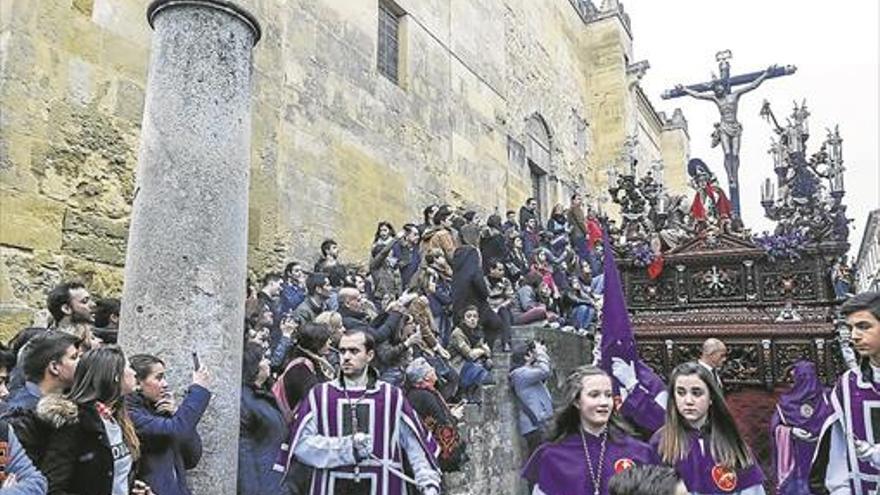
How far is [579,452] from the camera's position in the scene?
333 centimetres

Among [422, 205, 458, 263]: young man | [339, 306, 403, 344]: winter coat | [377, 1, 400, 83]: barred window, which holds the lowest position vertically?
[339, 306, 403, 344]: winter coat

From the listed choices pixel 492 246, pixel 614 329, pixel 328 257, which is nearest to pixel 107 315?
pixel 614 329

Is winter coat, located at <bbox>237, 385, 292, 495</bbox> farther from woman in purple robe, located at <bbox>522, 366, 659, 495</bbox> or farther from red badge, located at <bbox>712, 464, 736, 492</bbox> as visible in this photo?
red badge, located at <bbox>712, 464, 736, 492</bbox>

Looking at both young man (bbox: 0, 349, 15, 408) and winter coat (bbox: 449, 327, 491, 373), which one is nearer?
young man (bbox: 0, 349, 15, 408)

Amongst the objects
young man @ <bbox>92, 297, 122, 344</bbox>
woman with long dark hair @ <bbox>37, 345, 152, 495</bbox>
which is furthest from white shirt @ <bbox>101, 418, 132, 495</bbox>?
young man @ <bbox>92, 297, 122, 344</bbox>

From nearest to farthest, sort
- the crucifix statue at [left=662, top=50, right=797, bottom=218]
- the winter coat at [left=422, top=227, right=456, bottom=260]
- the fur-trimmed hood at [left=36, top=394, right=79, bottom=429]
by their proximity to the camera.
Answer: the fur-trimmed hood at [left=36, top=394, right=79, bottom=429]
the crucifix statue at [left=662, top=50, right=797, bottom=218]
the winter coat at [left=422, top=227, right=456, bottom=260]

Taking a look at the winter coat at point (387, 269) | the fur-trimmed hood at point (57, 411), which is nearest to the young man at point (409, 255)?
the winter coat at point (387, 269)

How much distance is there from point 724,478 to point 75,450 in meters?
2.80

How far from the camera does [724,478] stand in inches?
134

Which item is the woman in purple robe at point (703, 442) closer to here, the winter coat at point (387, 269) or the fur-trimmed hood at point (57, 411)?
the fur-trimmed hood at point (57, 411)

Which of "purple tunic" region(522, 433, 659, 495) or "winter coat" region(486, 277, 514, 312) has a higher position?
"winter coat" region(486, 277, 514, 312)

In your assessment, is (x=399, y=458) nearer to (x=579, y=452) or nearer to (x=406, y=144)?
(x=579, y=452)

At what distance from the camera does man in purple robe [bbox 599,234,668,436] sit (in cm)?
468

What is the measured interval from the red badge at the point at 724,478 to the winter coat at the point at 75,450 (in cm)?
265
